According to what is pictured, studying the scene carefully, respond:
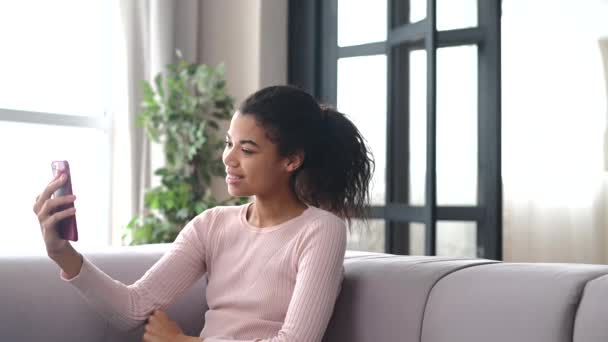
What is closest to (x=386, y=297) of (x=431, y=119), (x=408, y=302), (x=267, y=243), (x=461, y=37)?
(x=408, y=302)

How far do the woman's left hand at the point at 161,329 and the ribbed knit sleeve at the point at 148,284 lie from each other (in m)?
0.03

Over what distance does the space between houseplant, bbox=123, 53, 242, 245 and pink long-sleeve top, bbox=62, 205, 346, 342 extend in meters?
2.16

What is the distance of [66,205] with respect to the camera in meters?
1.66

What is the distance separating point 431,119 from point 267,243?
180cm

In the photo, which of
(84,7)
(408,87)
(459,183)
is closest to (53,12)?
(84,7)

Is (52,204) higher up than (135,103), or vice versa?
(135,103)

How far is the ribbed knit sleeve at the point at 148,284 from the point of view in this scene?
1837mm

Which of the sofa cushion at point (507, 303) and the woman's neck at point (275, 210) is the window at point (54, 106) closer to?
the woman's neck at point (275, 210)

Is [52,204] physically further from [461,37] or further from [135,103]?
[135,103]

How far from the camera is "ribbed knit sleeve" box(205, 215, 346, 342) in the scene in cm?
172

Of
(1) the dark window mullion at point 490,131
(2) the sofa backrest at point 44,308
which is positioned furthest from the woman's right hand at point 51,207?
(1) the dark window mullion at point 490,131

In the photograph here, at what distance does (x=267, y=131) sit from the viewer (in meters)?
1.92

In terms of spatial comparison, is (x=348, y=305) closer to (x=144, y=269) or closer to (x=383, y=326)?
(x=383, y=326)

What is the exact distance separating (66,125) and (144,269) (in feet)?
7.91
